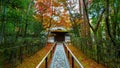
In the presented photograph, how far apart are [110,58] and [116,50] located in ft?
3.67

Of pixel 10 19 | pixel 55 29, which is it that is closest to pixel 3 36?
pixel 10 19

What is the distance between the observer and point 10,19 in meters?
15.5

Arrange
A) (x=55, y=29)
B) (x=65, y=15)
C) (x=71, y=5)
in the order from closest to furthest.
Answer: (x=71, y=5) → (x=65, y=15) → (x=55, y=29)

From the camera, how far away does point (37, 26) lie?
1342 inches

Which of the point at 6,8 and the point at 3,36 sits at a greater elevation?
the point at 6,8

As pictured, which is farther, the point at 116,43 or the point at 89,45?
the point at 89,45

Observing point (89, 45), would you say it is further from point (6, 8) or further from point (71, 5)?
point (71, 5)

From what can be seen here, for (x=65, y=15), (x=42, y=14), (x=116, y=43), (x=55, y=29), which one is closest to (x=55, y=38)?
(x=55, y=29)

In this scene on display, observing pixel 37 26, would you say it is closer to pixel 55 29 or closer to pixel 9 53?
pixel 55 29

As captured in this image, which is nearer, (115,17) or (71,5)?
(115,17)

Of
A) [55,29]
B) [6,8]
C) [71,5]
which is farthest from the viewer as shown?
[55,29]

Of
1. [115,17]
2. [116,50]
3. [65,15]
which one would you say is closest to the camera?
[116,50]

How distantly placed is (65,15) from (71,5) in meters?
6.90

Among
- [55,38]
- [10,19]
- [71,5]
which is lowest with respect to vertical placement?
[55,38]
